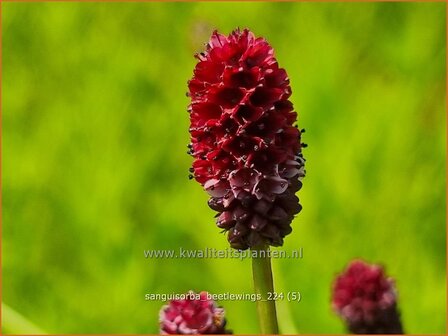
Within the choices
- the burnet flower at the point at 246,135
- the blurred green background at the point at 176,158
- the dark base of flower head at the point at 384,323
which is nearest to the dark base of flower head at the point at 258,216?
the burnet flower at the point at 246,135

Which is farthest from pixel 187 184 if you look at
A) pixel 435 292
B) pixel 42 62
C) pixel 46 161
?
pixel 435 292

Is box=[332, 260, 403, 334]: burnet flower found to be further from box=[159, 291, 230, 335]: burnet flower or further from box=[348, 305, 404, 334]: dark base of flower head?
box=[159, 291, 230, 335]: burnet flower

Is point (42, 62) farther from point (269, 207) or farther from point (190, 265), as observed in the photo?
point (269, 207)

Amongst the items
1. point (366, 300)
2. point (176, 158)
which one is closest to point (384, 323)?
point (366, 300)

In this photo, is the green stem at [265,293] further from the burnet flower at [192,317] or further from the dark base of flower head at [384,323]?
the dark base of flower head at [384,323]

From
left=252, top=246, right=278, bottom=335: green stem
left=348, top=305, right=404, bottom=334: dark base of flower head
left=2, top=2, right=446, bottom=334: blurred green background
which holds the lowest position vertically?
left=252, top=246, right=278, bottom=335: green stem

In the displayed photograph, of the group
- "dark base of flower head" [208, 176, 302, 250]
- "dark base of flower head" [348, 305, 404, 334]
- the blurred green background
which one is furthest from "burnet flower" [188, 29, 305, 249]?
the blurred green background
